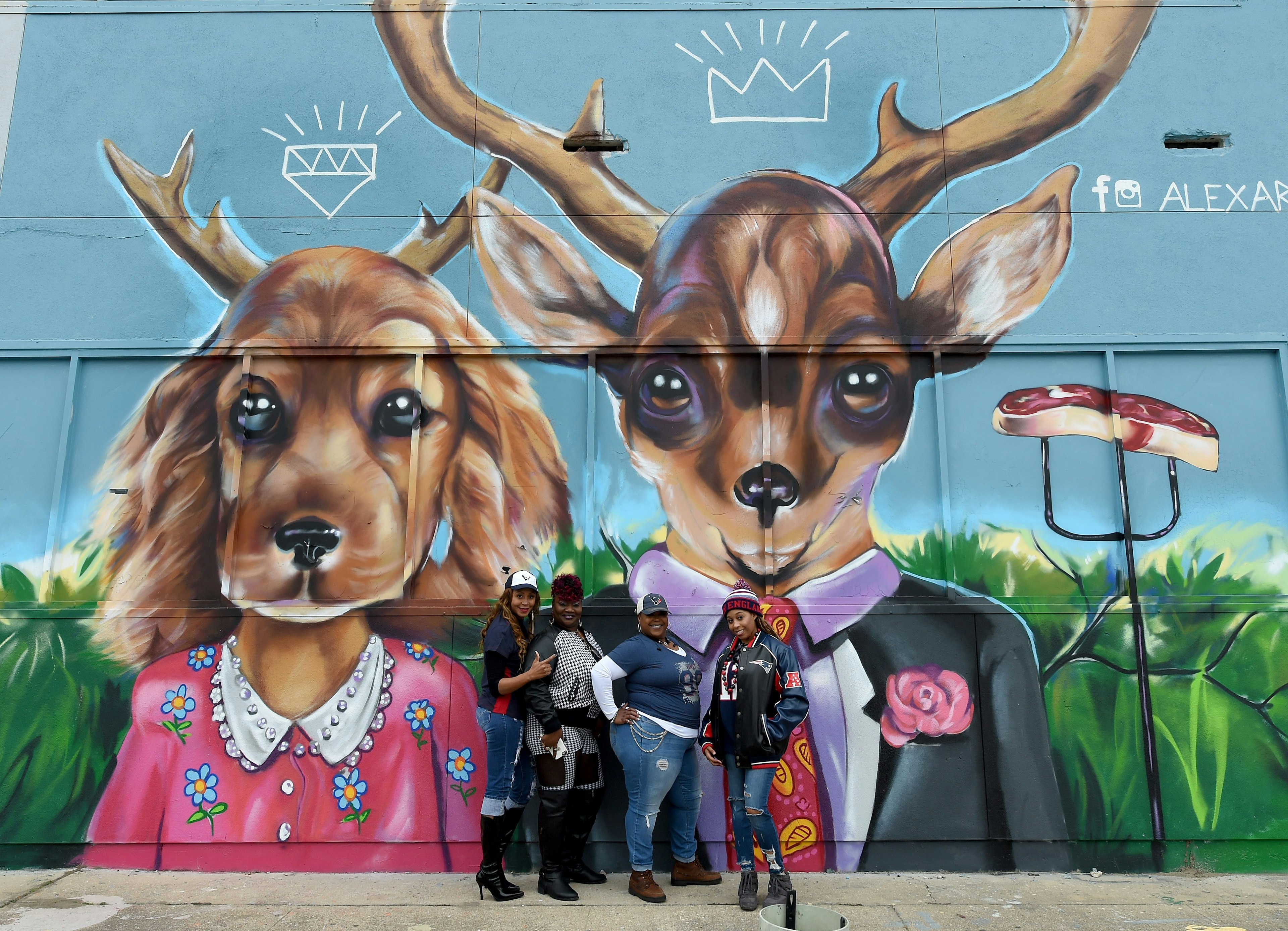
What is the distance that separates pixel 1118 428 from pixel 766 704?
352 cm

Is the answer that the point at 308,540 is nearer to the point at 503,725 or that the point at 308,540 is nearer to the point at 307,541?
the point at 307,541

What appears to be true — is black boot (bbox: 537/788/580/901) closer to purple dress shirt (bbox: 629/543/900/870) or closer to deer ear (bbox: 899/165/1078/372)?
purple dress shirt (bbox: 629/543/900/870)

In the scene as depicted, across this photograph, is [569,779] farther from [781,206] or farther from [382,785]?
[781,206]

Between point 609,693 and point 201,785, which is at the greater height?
point 609,693

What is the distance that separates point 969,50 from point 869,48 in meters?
0.80

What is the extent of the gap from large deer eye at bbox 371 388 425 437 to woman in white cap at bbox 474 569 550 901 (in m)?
1.78

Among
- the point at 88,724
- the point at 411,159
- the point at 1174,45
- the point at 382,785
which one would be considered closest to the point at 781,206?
the point at 411,159

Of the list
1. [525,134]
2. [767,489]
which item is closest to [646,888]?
[767,489]

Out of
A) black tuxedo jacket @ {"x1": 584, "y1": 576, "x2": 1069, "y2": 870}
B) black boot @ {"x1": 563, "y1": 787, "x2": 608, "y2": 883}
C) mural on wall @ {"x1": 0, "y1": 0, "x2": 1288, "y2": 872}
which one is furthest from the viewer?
mural on wall @ {"x1": 0, "y1": 0, "x2": 1288, "y2": 872}

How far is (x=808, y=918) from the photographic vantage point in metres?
4.19

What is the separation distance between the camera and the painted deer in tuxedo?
19.4ft

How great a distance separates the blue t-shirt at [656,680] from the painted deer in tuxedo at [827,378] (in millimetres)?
721

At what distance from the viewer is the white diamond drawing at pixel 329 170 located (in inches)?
268

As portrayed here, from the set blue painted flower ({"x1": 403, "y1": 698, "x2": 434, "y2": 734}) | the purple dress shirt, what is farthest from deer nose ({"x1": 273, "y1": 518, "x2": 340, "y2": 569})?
the purple dress shirt
